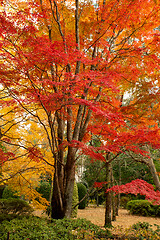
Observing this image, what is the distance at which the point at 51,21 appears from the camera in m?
5.25

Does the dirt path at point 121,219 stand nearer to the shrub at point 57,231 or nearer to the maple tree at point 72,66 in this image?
the maple tree at point 72,66

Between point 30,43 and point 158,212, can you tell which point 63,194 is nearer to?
point 30,43

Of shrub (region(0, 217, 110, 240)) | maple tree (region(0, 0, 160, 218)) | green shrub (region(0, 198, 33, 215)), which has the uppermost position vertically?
maple tree (region(0, 0, 160, 218))

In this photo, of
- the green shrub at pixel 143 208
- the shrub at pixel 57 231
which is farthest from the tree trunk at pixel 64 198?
the green shrub at pixel 143 208

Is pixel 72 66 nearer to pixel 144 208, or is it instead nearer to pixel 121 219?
pixel 121 219

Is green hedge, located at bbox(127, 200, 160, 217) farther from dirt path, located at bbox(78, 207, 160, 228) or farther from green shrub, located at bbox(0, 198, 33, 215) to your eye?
green shrub, located at bbox(0, 198, 33, 215)

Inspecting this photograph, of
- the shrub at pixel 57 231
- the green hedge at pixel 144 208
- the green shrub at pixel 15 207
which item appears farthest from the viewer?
the green hedge at pixel 144 208

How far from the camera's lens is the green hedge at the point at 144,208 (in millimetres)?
10992

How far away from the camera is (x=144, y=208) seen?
11.3m

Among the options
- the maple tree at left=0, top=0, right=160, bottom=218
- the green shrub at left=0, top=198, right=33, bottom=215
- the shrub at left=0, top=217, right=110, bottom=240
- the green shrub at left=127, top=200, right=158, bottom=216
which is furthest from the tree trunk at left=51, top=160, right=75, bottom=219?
the green shrub at left=127, top=200, right=158, bottom=216

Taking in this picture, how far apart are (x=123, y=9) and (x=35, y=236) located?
519 centimetres

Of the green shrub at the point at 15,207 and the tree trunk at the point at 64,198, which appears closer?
the tree trunk at the point at 64,198

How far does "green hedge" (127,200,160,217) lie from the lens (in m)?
11.0

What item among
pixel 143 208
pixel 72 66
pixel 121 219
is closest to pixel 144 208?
pixel 143 208
